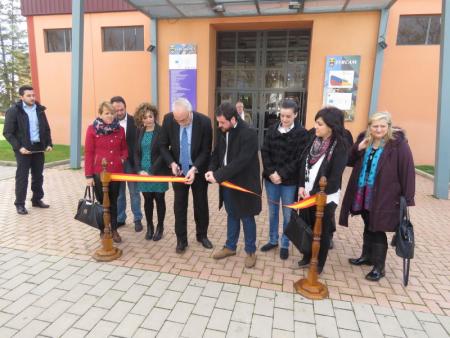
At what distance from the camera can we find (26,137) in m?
4.86

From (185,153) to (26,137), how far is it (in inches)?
116

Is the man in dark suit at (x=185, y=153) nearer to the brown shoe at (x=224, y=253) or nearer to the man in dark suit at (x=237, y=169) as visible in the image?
the man in dark suit at (x=237, y=169)

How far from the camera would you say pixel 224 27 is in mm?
10078

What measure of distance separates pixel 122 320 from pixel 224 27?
957 centimetres

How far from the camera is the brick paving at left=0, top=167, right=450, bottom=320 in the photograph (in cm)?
294

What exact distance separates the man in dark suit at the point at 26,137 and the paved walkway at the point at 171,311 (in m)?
2.10

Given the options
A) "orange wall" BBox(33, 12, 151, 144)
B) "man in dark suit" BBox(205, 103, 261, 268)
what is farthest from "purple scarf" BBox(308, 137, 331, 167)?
"orange wall" BBox(33, 12, 151, 144)

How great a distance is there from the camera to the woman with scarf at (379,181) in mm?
2951

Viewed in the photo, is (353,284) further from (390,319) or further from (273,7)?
(273,7)

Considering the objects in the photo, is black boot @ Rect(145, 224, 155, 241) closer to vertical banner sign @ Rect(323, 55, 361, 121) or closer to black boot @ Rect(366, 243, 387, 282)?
black boot @ Rect(366, 243, 387, 282)

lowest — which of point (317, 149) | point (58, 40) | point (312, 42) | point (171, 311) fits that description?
point (171, 311)

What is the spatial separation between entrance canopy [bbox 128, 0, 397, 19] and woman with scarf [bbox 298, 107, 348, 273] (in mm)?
6392

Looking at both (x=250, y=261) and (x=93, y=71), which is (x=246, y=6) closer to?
(x=93, y=71)

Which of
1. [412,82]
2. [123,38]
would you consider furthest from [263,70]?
[123,38]
